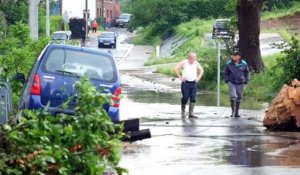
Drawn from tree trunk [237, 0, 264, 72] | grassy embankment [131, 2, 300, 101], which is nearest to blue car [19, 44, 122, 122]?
grassy embankment [131, 2, 300, 101]

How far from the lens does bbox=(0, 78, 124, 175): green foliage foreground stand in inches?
272

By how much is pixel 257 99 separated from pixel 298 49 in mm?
2478

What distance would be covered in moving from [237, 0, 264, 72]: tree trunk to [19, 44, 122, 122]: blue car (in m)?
17.3

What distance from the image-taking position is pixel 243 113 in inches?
907

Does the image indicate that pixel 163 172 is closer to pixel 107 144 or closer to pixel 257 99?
pixel 107 144

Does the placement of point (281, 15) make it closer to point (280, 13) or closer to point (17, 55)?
point (280, 13)

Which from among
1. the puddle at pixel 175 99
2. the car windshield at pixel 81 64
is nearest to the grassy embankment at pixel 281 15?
the puddle at pixel 175 99

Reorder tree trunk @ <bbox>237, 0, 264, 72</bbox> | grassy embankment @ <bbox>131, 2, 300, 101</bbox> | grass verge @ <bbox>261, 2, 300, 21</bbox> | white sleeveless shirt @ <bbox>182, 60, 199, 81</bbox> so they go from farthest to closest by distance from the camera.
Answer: grass verge @ <bbox>261, 2, 300, 21</bbox> < tree trunk @ <bbox>237, 0, 264, 72</bbox> < grassy embankment @ <bbox>131, 2, 300, 101</bbox> < white sleeveless shirt @ <bbox>182, 60, 199, 81</bbox>

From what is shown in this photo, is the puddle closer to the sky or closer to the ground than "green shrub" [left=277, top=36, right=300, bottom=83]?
closer to the ground

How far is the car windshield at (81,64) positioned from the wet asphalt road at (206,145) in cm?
130

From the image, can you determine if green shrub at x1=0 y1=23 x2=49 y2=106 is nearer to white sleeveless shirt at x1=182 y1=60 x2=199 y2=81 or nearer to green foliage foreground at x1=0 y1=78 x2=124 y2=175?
white sleeveless shirt at x1=182 y1=60 x2=199 y2=81

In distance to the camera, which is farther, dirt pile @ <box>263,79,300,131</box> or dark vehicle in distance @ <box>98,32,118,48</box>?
dark vehicle in distance @ <box>98,32,118,48</box>

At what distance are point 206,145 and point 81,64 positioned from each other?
8.84ft

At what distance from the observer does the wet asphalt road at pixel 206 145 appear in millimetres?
12695
